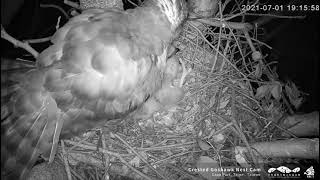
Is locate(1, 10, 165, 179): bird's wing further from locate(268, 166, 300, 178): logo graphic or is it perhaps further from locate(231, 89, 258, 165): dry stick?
locate(268, 166, 300, 178): logo graphic

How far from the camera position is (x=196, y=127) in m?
1.24

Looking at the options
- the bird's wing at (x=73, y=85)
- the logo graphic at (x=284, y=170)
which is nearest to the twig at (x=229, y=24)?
the bird's wing at (x=73, y=85)

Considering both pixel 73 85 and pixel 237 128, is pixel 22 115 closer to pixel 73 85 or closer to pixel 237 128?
pixel 73 85

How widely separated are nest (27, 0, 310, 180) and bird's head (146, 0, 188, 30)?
0.22 m

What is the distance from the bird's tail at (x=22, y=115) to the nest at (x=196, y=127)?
0.57 feet

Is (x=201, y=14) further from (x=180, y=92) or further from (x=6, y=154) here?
(x=6, y=154)

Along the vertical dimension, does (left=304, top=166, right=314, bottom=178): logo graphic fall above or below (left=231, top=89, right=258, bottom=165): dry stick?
below

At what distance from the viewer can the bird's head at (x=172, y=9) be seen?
1.07 m

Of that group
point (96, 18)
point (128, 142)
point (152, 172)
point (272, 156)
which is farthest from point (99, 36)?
point (272, 156)

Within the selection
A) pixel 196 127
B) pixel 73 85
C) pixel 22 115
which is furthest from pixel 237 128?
pixel 22 115

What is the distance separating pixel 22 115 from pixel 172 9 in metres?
0.66

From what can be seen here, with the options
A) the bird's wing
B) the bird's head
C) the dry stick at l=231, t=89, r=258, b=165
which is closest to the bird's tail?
the bird's wing

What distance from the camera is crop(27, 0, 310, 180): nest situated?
1.13 m

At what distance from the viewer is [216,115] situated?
122 cm
